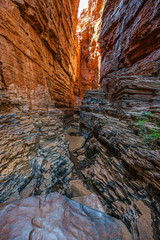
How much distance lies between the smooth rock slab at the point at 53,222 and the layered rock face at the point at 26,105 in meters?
0.93

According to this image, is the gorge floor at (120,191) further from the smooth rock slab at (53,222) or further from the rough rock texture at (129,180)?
the smooth rock slab at (53,222)

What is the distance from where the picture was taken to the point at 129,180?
119 inches

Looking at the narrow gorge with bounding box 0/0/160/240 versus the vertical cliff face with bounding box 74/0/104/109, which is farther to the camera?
the vertical cliff face with bounding box 74/0/104/109

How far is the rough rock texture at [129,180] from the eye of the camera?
89.0 inches

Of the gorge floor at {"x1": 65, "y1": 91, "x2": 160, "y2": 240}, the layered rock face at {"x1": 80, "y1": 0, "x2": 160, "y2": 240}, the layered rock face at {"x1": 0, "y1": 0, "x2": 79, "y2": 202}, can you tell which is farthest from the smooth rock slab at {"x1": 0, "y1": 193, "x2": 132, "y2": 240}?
the layered rock face at {"x1": 0, "y1": 0, "x2": 79, "y2": 202}

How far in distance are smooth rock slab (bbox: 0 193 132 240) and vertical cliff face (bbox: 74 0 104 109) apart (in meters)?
20.0

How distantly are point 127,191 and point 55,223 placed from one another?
239 centimetres

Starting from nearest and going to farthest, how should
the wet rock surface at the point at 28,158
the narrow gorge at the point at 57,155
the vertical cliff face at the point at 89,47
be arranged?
the narrow gorge at the point at 57,155 → the wet rock surface at the point at 28,158 → the vertical cliff face at the point at 89,47

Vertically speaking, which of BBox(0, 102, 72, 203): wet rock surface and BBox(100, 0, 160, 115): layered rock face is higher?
BBox(100, 0, 160, 115): layered rock face

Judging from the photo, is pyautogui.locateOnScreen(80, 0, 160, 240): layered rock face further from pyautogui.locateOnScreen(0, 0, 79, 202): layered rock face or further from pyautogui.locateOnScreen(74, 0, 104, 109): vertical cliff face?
pyautogui.locateOnScreen(74, 0, 104, 109): vertical cliff face

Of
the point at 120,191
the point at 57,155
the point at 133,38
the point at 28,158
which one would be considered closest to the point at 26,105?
the point at 28,158

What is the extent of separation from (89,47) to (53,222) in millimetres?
25790

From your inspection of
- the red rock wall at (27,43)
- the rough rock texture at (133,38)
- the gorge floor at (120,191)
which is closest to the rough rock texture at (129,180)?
the gorge floor at (120,191)

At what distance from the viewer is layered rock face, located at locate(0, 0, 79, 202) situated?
2859 mm
